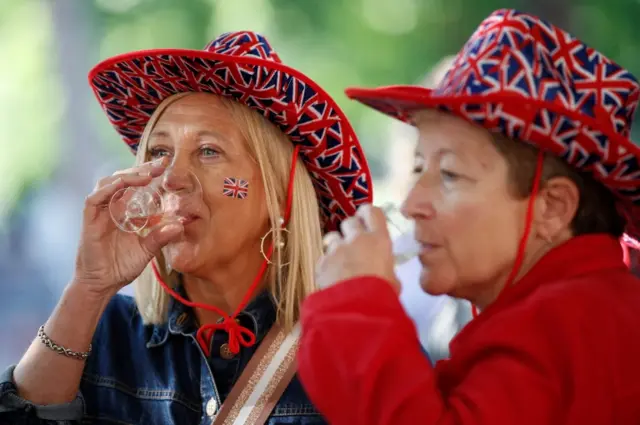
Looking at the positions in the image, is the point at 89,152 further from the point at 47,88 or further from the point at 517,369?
the point at 517,369

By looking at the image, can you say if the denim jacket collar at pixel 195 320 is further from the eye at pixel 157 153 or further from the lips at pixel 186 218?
the eye at pixel 157 153

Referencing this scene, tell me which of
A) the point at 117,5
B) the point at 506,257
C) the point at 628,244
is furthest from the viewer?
the point at 117,5

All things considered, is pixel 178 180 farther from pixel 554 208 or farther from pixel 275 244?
pixel 554 208

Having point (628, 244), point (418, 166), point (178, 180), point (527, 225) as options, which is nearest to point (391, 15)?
point (178, 180)

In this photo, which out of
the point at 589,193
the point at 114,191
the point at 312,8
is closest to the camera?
the point at 589,193

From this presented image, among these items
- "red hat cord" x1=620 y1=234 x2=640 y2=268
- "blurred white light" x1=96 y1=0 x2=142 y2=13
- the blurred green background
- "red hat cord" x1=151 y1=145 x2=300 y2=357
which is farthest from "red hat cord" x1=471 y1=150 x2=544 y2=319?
"blurred white light" x1=96 y1=0 x2=142 y2=13

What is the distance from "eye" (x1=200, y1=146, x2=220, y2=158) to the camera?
2102 mm

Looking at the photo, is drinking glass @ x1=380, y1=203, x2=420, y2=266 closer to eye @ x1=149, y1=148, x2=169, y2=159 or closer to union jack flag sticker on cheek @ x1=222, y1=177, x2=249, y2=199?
union jack flag sticker on cheek @ x1=222, y1=177, x2=249, y2=199

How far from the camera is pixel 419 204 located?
1484mm

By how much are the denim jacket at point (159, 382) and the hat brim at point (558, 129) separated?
880mm

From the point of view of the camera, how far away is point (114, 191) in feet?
6.59

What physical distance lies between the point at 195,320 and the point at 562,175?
44.1 inches

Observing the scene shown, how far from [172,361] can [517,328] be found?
1.12m

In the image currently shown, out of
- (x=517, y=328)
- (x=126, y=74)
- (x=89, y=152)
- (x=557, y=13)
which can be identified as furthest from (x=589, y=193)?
(x=89, y=152)
